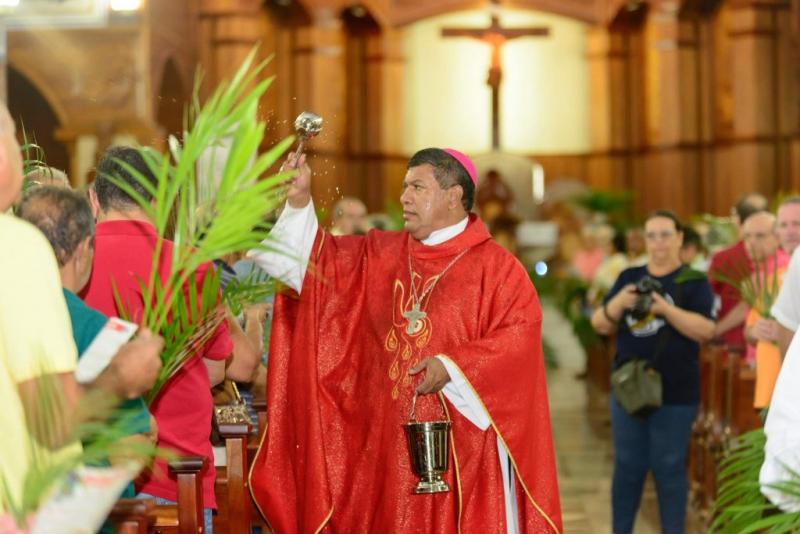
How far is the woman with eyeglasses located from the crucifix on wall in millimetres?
10970

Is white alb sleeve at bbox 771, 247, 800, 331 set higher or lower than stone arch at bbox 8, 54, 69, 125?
lower

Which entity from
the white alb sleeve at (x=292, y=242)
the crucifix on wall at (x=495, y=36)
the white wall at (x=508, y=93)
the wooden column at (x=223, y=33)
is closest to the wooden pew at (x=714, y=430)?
the white alb sleeve at (x=292, y=242)

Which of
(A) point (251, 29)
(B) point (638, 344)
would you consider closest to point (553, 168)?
(A) point (251, 29)

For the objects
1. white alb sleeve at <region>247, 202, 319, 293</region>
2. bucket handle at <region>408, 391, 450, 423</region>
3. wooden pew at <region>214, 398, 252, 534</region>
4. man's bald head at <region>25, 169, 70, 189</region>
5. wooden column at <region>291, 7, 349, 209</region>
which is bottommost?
wooden pew at <region>214, 398, 252, 534</region>

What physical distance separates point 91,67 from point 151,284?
10613mm

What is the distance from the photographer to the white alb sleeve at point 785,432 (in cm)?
308

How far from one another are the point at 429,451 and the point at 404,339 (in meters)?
0.63

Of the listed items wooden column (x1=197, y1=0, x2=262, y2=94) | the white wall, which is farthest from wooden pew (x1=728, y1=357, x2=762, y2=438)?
the white wall

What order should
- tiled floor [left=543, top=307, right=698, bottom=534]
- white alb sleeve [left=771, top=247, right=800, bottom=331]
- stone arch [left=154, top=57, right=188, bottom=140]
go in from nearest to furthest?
white alb sleeve [left=771, top=247, right=800, bottom=331] < tiled floor [left=543, top=307, right=698, bottom=534] < stone arch [left=154, top=57, right=188, bottom=140]

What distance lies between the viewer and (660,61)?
59.1 ft

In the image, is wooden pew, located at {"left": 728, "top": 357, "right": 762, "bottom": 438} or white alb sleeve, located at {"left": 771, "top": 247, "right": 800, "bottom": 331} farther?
wooden pew, located at {"left": 728, "top": 357, "right": 762, "bottom": 438}

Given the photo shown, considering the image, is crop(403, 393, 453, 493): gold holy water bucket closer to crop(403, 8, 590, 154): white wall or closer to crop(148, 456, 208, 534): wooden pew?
crop(148, 456, 208, 534): wooden pew

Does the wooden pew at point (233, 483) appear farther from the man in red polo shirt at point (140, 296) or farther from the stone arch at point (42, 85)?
the stone arch at point (42, 85)

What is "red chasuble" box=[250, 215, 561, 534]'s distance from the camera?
194 inches
